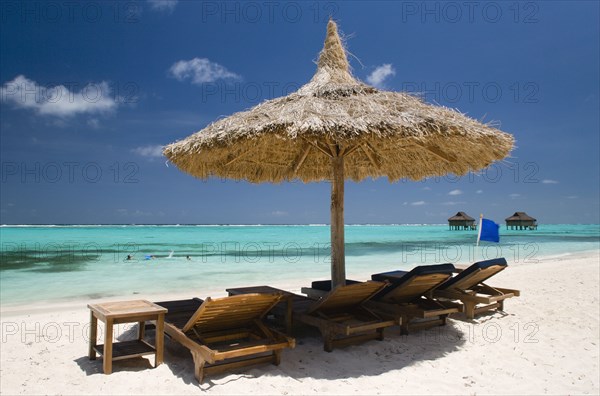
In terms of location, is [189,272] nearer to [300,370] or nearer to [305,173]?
[305,173]

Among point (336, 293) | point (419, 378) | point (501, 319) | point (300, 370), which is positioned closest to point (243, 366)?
point (300, 370)

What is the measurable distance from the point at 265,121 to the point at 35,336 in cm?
356

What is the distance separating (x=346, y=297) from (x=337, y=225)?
921 millimetres

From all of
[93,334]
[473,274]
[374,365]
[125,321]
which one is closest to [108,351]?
[125,321]

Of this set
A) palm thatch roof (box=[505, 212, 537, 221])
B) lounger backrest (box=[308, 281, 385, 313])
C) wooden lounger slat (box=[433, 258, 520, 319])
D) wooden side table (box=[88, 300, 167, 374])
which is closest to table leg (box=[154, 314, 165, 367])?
wooden side table (box=[88, 300, 167, 374])

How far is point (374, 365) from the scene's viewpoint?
11.5 feet

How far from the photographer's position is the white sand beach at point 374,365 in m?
3.07

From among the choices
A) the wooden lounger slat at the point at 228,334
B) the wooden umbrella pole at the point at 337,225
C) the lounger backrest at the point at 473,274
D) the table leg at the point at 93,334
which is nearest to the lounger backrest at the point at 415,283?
the lounger backrest at the point at 473,274

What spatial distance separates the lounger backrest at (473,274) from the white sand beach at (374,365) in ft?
1.44

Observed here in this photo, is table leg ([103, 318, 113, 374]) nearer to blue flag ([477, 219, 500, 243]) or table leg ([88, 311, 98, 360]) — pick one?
table leg ([88, 311, 98, 360])

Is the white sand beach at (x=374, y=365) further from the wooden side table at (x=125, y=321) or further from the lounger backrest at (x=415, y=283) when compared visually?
the lounger backrest at (x=415, y=283)

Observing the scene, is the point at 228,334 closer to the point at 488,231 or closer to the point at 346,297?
the point at 346,297

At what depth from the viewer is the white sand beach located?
3.07 m

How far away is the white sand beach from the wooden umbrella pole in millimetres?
701
